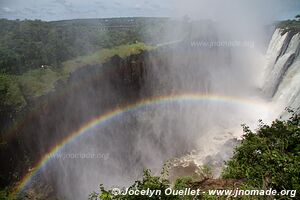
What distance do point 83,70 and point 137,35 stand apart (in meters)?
19.4

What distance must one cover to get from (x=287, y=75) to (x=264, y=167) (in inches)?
782

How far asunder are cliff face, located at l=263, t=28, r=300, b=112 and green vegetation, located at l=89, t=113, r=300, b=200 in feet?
36.0

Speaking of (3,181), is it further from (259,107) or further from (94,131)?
(259,107)

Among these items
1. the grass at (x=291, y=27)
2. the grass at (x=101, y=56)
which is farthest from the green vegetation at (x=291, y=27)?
the grass at (x=101, y=56)

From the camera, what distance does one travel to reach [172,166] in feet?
81.2

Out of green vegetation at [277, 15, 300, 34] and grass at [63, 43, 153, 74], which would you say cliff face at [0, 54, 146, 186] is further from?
green vegetation at [277, 15, 300, 34]

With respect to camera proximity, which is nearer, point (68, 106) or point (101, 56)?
point (68, 106)

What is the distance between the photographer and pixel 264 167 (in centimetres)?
941

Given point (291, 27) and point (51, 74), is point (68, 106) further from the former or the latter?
point (291, 27)

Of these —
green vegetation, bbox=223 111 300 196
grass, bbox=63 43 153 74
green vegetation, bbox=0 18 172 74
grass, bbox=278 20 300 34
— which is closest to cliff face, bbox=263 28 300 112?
grass, bbox=278 20 300 34

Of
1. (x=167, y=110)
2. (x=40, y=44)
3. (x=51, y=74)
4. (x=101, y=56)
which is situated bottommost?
(x=167, y=110)

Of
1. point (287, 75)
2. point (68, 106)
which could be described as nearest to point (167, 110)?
point (68, 106)

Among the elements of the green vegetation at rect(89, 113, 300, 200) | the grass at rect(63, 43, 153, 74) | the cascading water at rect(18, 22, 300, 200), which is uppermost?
the grass at rect(63, 43, 153, 74)

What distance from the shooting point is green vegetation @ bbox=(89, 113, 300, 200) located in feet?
26.7
